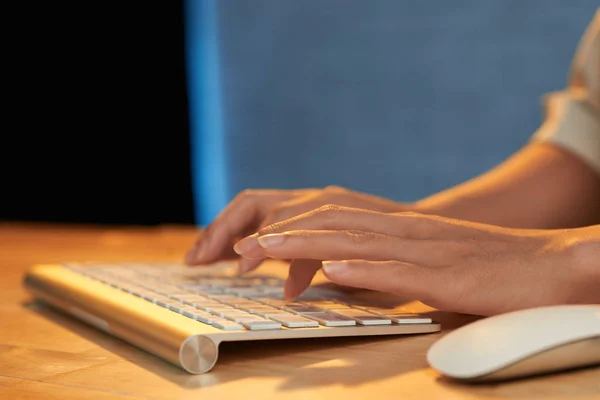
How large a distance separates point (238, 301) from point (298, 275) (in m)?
0.05

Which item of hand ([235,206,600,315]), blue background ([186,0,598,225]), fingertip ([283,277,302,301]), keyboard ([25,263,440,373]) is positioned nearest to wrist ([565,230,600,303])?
hand ([235,206,600,315])

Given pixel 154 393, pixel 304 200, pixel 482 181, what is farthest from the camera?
pixel 482 181

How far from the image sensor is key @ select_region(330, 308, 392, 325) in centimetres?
52

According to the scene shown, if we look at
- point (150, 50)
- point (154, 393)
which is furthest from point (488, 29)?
point (154, 393)

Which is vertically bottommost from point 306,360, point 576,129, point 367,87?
point 306,360

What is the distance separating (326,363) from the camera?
47 cm

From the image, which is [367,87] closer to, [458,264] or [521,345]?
[458,264]

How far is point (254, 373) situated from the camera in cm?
46

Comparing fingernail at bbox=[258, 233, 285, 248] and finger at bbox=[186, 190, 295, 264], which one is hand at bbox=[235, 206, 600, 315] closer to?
fingernail at bbox=[258, 233, 285, 248]

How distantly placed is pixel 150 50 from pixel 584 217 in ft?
6.29

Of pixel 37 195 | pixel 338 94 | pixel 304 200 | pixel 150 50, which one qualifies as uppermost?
pixel 150 50

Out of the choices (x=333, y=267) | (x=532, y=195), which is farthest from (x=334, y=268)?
(x=532, y=195)

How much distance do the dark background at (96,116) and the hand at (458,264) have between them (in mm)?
2085

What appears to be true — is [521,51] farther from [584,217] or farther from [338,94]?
[584,217]
